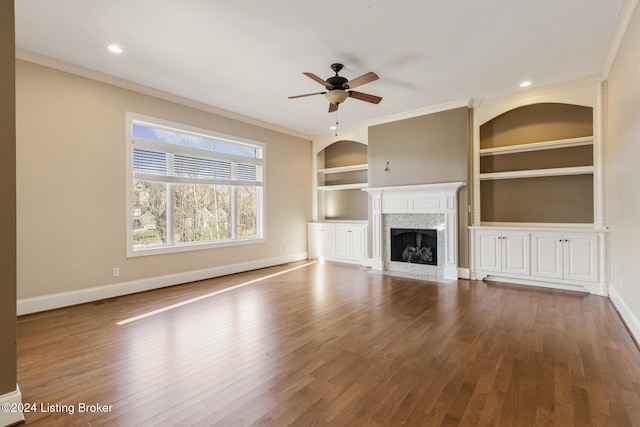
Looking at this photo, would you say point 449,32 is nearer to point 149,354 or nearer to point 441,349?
point 441,349

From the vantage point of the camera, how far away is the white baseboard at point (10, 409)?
66.3 inches

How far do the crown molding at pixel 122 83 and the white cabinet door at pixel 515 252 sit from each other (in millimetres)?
5108

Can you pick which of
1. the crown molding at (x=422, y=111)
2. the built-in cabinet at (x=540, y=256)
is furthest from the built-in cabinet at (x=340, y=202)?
the built-in cabinet at (x=540, y=256)

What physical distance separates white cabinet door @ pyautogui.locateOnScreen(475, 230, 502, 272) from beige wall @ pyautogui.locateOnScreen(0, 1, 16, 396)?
18.6 feet

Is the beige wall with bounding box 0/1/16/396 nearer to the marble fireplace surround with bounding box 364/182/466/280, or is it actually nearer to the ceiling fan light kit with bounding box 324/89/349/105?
the ceiling fan light kit with bounding box 324/89/349/105

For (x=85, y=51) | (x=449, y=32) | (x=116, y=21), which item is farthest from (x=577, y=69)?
(x=85, y=51)

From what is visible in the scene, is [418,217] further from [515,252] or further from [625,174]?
[625,174]

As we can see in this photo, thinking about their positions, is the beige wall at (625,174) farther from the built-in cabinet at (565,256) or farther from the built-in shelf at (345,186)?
the built-in shelf at (345,186)

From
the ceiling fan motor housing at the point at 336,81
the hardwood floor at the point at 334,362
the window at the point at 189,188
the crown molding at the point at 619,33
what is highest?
the crown molding at the point at 619,33

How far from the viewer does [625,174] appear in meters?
3.16

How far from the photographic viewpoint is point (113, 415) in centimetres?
179

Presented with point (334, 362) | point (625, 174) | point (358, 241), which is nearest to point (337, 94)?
point (334, 362)

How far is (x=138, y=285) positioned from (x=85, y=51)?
10.4 feet

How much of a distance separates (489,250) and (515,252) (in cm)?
37
